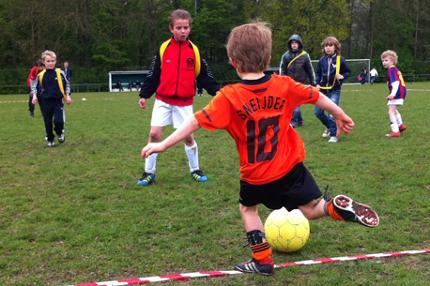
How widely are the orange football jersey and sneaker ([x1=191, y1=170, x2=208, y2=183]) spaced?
3.31 m

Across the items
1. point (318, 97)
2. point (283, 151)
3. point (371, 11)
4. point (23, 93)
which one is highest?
point (371, 11)

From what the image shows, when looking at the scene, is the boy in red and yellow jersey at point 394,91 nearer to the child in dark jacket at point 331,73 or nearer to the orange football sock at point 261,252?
the child in dark jacket at point 331,73

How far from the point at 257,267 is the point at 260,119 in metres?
1.11

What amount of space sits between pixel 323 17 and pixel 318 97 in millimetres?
53932

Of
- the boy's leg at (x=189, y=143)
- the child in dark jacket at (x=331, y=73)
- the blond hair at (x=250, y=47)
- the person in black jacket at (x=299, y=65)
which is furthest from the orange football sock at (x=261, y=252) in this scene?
the person in black jacket at (x=299, y=65)

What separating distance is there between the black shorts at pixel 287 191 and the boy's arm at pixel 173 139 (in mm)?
600

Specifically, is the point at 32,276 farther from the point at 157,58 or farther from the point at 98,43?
the point at 98,43

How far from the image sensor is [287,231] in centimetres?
398

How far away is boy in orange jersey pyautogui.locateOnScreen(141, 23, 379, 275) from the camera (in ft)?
11.1

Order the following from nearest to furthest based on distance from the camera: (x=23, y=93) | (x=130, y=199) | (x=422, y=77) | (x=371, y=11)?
1. (x=130, y=199)
2. (x=23, y=93)
3. (x=422, y=77)
4. (x=371, y=11)

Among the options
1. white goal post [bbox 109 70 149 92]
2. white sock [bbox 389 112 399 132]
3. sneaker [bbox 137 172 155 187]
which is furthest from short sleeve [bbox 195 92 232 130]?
white goal post [bbox 109 70 149 92]

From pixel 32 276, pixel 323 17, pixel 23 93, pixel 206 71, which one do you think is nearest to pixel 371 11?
pixel 323 17

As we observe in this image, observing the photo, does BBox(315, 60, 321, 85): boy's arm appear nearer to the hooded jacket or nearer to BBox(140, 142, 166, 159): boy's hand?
the hooded jacket

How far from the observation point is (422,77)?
51.7 m
